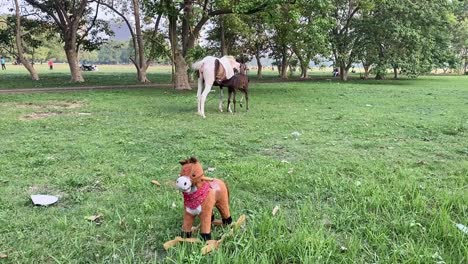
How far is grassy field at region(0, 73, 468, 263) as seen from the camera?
2816mm

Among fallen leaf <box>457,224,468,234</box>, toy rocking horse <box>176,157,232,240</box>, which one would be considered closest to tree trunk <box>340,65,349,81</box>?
fallen leaf <box>457,224,468,234</box>

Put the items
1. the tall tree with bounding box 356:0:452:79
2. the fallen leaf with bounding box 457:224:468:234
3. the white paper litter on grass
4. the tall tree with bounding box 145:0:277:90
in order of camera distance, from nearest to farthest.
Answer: the fallen leaf with bounding box 457:224:468:234
the white paper litter on grass
the tall tree with bounding box 145:0:277:90
the tall tree with bounding box 356:0:452:79

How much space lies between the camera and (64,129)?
8109 mm

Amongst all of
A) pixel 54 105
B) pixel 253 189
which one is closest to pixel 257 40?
pixel 54 105

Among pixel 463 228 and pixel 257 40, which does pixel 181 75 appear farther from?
pixel 463 228

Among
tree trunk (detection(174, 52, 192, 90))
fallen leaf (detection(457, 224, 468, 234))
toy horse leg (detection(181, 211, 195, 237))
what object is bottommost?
fallen leaf (detection(457, 224, 468, 234))

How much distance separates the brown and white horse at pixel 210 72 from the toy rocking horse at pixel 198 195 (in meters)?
7.21

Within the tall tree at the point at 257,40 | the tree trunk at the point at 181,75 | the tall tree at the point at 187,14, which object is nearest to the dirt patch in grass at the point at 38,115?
the tall tree at the point at 187,14

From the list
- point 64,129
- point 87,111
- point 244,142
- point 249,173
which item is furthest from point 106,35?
point 249,173

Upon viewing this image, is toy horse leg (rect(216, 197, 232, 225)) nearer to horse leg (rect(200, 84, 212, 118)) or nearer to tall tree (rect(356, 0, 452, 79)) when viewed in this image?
horse leg (rect(200, 84, 212, 118))

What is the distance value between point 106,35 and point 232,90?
2092 centimetres

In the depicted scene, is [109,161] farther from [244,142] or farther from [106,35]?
[106,35]

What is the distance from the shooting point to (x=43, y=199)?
12.5ft

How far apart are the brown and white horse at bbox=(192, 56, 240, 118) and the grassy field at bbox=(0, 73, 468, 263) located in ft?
4.83
